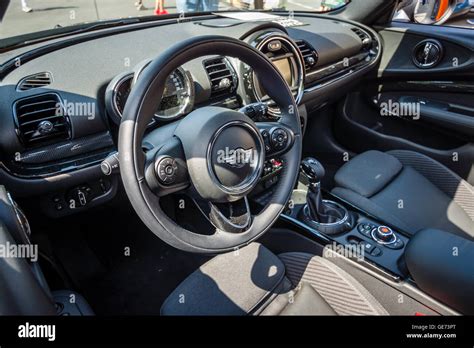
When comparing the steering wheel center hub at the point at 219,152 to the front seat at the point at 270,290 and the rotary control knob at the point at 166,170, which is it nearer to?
the rotary control knob at the point at 166,170

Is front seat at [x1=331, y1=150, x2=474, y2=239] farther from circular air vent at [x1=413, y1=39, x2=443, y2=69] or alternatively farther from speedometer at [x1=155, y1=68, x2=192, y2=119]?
speedometer at [x1=155, y1=68, x2=192, y2=119]

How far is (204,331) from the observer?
122 cm

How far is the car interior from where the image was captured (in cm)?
117

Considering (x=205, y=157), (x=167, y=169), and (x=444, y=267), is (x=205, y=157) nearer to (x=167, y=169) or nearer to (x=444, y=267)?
(x=167, y=169)

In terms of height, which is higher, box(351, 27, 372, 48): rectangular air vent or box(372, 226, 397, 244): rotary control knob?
box(351, 27, 372, 48): rectangular air vent

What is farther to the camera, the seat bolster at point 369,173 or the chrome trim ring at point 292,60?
the seat bolster at point 369,173

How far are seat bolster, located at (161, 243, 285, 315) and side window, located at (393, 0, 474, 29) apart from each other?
2019mm

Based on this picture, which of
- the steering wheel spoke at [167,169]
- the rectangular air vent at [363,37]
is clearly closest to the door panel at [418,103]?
the rectangular air vent at [363,37]

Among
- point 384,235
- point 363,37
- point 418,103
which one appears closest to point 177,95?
point 384,235

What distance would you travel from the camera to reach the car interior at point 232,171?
1174mm

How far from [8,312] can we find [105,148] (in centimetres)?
92

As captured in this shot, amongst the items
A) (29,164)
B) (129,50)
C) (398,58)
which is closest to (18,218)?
(29,164)

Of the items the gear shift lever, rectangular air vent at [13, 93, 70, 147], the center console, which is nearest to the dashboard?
rectangular air vent at [13, 93, 70, 147]

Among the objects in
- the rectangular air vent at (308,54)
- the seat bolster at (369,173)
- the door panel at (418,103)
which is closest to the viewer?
the seat bolster at (369,173)
